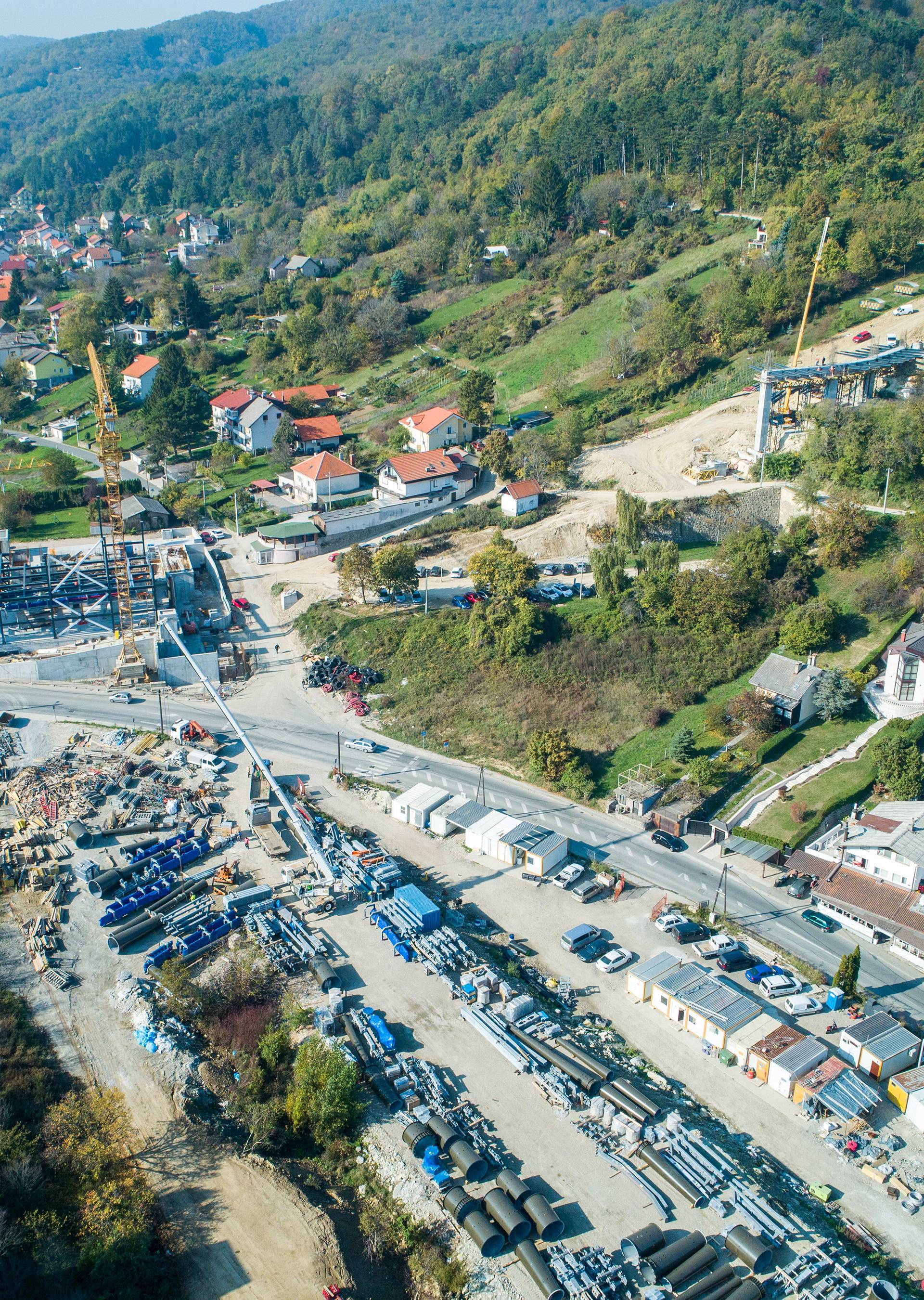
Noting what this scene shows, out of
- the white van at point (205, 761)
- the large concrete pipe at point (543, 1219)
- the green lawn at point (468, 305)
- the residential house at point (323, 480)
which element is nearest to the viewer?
the large concrete pipe at point (543, 1219)

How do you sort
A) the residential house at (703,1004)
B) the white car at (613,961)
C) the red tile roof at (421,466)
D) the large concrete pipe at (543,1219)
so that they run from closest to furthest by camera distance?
the large concrete pipe at (543,1219)
the residential house at (703,1004)
the white car at (613,961)
the red tile roof at (421,466)

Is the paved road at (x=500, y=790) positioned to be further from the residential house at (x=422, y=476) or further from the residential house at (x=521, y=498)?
the residential house at (x=422, y=476)

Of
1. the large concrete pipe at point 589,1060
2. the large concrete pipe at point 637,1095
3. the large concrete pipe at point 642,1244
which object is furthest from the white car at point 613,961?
the large concrete pipe at point 642,1244

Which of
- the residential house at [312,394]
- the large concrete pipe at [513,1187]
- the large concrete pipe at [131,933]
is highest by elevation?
the residential house at [312,394]

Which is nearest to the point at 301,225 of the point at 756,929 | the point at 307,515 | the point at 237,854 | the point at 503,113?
the point at 503,113

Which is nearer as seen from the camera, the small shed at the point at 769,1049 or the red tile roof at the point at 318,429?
the small shed at the point at 769,1049

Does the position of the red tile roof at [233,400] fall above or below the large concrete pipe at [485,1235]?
above

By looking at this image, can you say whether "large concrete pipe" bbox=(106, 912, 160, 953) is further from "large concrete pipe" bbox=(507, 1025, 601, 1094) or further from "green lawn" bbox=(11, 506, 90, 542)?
"green lawn" bbox=(11, 506, 90, 542)
